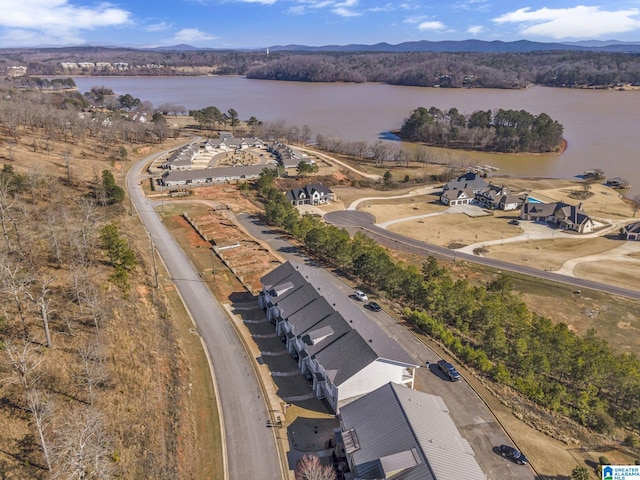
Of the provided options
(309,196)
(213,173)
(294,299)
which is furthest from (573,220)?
(213,173)

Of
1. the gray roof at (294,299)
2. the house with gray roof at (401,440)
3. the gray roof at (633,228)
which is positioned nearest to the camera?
the house with gray roof at (401,440)

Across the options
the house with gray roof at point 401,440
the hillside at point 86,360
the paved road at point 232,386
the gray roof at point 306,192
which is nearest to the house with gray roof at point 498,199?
the gray roof at point 306,192

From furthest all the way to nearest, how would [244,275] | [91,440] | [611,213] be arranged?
[611,213] → [244,275] → [91,440]

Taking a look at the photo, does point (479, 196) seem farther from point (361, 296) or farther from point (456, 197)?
point (361, 296)

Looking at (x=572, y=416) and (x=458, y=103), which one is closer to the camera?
(x=572, y=416)

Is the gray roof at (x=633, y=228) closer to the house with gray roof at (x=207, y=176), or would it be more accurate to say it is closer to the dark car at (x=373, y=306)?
the dark car at (x=373, y=306)

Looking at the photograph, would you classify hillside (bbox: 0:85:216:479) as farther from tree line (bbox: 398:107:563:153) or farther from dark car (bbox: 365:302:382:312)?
tree line (bbox: 398:107:563:153)

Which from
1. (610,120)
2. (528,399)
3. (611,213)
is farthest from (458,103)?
(528,399)

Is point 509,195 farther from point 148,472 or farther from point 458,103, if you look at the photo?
point 458,103
